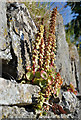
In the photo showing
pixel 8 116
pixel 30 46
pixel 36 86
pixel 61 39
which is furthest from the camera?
pixel 61 39

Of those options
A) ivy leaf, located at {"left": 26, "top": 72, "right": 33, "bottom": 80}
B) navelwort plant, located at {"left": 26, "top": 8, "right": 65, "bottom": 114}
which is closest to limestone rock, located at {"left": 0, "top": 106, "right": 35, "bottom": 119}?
navelwort plant, located at {"left": 26, "top": 8, "right": 65, "bottom": 114}

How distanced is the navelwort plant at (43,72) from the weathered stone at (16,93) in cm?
9

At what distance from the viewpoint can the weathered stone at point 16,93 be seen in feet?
4.20

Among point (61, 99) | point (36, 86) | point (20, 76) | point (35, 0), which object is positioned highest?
point (35, 0)

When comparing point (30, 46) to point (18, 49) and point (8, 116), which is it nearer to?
point (18, 49)

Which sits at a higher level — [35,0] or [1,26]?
[35,0]

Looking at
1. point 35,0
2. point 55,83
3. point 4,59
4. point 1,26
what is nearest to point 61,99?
point 55,83

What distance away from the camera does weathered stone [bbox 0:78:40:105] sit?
1.28 meters

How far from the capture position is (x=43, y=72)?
5.68ft

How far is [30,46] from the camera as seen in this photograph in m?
1.79

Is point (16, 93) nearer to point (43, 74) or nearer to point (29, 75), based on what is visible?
point (29, 75)

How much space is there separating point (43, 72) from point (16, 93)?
449 millimetres

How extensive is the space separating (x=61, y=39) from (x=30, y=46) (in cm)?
97

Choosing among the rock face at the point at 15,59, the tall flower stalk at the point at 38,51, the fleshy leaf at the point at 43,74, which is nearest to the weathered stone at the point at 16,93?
the rock face at the point at 15,59
